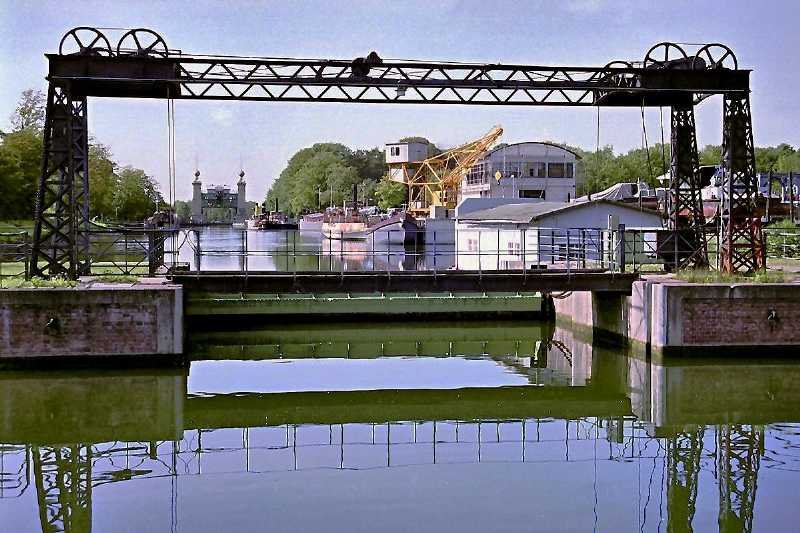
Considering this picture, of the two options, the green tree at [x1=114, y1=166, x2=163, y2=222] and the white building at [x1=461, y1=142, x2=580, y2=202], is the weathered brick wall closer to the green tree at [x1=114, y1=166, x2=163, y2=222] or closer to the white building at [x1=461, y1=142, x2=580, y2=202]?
the white building at [x1=461, y1=142, x2=580, y2=202]

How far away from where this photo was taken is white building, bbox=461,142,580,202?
8862 centimetres

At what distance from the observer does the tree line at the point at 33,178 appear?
63062mm

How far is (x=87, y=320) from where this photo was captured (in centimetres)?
2258

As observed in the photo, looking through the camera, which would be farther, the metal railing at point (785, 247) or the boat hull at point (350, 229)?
the boat hull at point (350, 229)

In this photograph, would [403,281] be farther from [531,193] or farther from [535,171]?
[535,171]

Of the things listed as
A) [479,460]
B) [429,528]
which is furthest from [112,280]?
[429,528]

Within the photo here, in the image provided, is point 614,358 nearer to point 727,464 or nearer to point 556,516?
point 727,464

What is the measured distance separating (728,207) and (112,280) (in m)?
16.8

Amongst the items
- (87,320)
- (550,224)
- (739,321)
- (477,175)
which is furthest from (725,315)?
(477,175)

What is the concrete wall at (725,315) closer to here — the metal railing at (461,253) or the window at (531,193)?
the metal railing at (461,253)

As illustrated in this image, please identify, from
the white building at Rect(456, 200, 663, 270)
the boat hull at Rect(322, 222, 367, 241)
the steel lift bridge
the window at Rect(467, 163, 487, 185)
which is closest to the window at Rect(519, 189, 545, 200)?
the window at Rect(467, 163, 487, 185)

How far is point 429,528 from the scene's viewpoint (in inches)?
479

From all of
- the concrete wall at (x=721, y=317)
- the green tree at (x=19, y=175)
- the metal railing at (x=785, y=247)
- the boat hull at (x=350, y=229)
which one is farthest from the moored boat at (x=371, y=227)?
the concrete wall at (x=721, y=317)

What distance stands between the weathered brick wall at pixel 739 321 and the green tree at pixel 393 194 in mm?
96466
